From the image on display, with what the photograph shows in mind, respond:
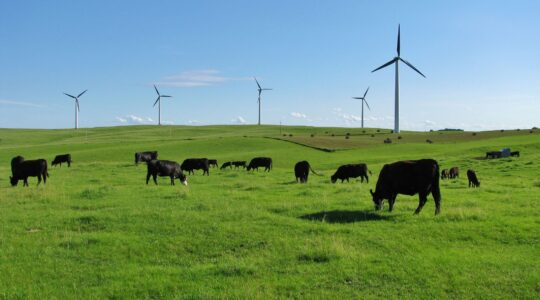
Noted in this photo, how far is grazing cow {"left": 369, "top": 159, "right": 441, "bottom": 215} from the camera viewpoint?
44.7ft

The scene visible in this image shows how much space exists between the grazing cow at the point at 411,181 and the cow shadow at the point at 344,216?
3.21 ft

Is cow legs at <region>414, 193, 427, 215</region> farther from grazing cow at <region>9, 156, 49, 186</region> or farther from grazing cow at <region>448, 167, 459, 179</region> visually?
grazing cow at <region>9, 156, 49, 186</region>

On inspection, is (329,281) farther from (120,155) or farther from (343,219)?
(120,155)

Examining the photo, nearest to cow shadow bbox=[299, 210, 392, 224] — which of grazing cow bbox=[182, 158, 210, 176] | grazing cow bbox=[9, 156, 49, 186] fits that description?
grazing cow bbox=[9, 156, 49, 186]

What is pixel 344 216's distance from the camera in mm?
13398

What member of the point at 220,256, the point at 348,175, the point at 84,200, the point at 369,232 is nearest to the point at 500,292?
the point at 369,232

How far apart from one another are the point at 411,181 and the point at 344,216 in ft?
7.67

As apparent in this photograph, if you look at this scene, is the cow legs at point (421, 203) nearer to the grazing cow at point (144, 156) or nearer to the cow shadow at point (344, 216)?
the cow shadow at point (344, 216)

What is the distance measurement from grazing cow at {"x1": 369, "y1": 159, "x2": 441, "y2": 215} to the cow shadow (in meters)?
0.98

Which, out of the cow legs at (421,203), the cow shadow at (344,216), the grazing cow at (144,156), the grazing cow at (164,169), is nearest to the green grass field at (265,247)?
the cow shadow at (344,216)

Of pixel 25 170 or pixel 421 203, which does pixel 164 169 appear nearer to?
pixel 25 170

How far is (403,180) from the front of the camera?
46.0 ft

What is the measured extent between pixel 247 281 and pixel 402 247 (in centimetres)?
376

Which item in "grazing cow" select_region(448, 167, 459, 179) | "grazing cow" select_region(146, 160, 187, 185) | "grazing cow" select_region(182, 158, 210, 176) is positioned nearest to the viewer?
"grazing cow" select_region(146, 160, 187, 185)
